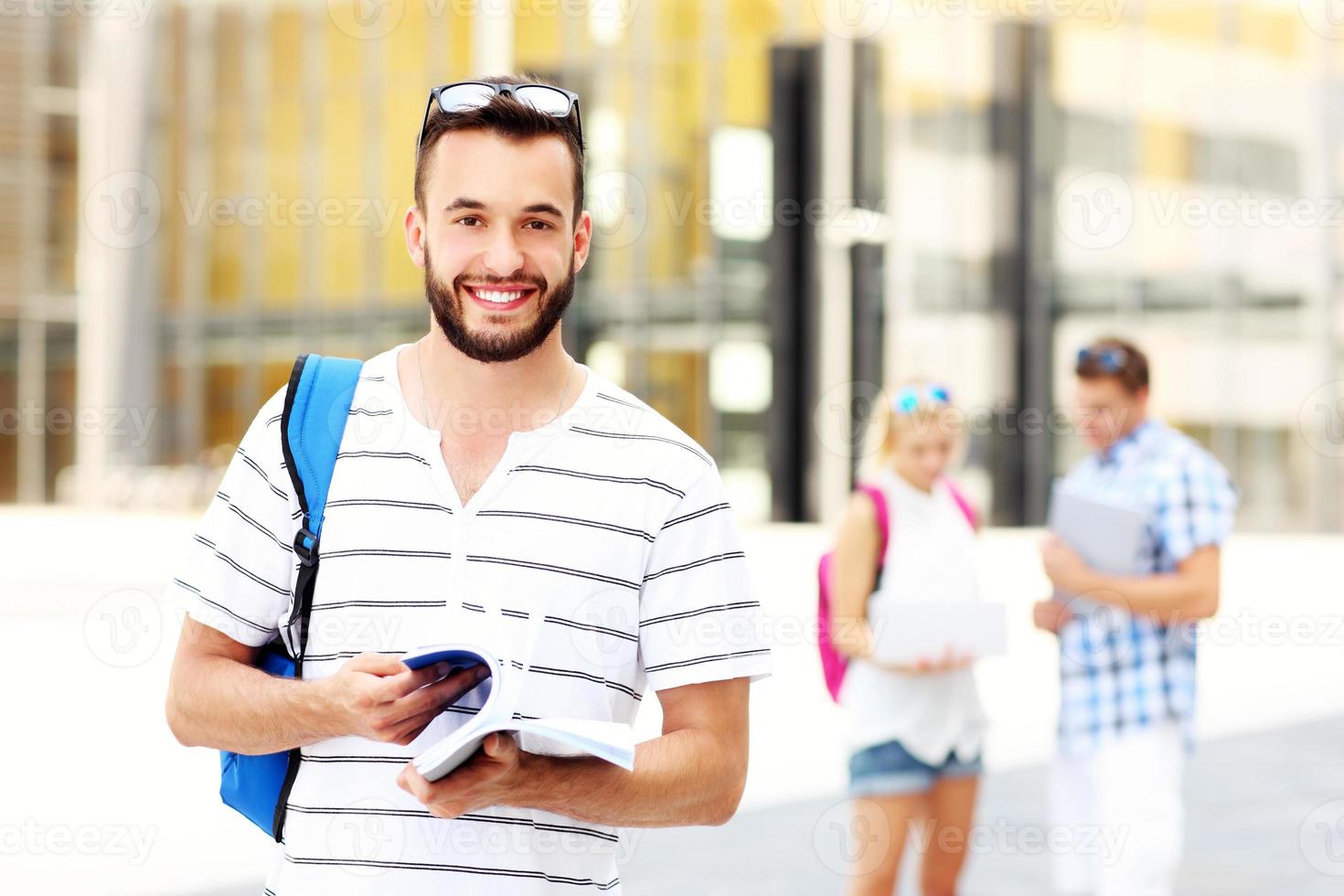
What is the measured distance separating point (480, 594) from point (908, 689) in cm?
316

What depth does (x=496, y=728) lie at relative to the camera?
1804 mm

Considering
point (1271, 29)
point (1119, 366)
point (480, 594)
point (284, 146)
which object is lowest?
point (480, 594)

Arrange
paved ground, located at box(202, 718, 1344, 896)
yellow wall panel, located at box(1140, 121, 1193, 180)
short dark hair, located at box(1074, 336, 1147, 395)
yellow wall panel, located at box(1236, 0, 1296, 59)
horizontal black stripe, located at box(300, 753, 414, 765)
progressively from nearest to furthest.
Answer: horizontal black stripe, located at box(300, 753, 414, 765), short dark hair, located at box(1074, 336, 1147, 395), paved ground, located at box(202, 718, 1344, 896), yellow wall panel, located at box(1236, 0, 1296, 59), yellow wall panel, located at box(1140, 121, 1193, 180)

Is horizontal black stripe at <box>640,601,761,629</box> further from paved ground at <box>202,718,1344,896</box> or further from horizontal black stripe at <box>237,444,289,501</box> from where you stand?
paved ground at <box>202,718,1344,896</box>

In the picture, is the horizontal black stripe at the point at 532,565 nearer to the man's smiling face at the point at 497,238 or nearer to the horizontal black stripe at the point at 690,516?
the horizontal black stripe at the point at 690,516

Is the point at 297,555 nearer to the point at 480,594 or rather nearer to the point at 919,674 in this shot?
the point at 480,594

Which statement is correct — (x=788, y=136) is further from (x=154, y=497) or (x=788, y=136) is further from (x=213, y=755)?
(x=213, y=755)

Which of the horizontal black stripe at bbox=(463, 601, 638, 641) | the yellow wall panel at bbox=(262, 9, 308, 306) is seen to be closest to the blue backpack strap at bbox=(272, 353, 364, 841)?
the horizontal black stripe at bbox=(463, 601, 638, 641)

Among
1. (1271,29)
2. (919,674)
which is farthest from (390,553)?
(1271,29)

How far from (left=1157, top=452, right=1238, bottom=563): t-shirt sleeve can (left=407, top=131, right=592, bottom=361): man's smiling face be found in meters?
3.14

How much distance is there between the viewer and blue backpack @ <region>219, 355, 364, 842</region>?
2.14 meters

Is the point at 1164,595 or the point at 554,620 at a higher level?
the point at 554,620

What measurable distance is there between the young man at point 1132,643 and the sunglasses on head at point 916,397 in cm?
50

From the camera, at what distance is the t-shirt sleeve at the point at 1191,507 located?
481 centimetres
